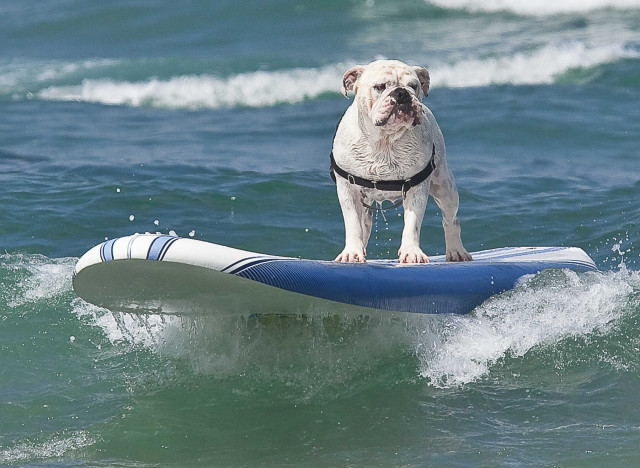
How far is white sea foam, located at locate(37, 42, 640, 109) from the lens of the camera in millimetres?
18125

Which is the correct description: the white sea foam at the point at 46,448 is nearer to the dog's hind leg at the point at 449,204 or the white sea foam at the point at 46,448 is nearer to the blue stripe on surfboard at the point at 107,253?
the blue stripe on surfboard at the point at 107,253

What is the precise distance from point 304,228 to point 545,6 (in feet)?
46.6

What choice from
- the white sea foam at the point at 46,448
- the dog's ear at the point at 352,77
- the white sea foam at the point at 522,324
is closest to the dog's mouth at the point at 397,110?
the dog's ear at the point at 352,77

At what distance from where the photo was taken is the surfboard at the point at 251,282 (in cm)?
552

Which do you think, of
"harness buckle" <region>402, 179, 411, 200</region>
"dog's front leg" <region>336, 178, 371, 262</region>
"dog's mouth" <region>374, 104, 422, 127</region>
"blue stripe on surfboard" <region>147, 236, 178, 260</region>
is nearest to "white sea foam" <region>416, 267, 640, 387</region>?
"dog's front leg" <region>336, 178, 371, 262</region>

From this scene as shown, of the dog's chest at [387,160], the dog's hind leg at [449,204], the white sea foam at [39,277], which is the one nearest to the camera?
the dog's chest at [387,160]

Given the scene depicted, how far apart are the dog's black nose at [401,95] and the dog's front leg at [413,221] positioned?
69cm

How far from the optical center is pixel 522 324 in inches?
279

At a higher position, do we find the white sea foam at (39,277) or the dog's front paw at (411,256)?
the dog's front paw at (411,256)

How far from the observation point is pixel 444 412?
241 inches

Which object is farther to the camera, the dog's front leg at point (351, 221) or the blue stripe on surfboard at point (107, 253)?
the dog's front leg at point (351, 221)

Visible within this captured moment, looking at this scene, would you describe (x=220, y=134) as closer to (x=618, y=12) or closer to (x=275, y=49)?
(x=275, y=49)

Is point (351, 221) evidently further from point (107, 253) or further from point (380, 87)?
point (107, 253)

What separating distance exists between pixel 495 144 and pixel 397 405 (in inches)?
331
